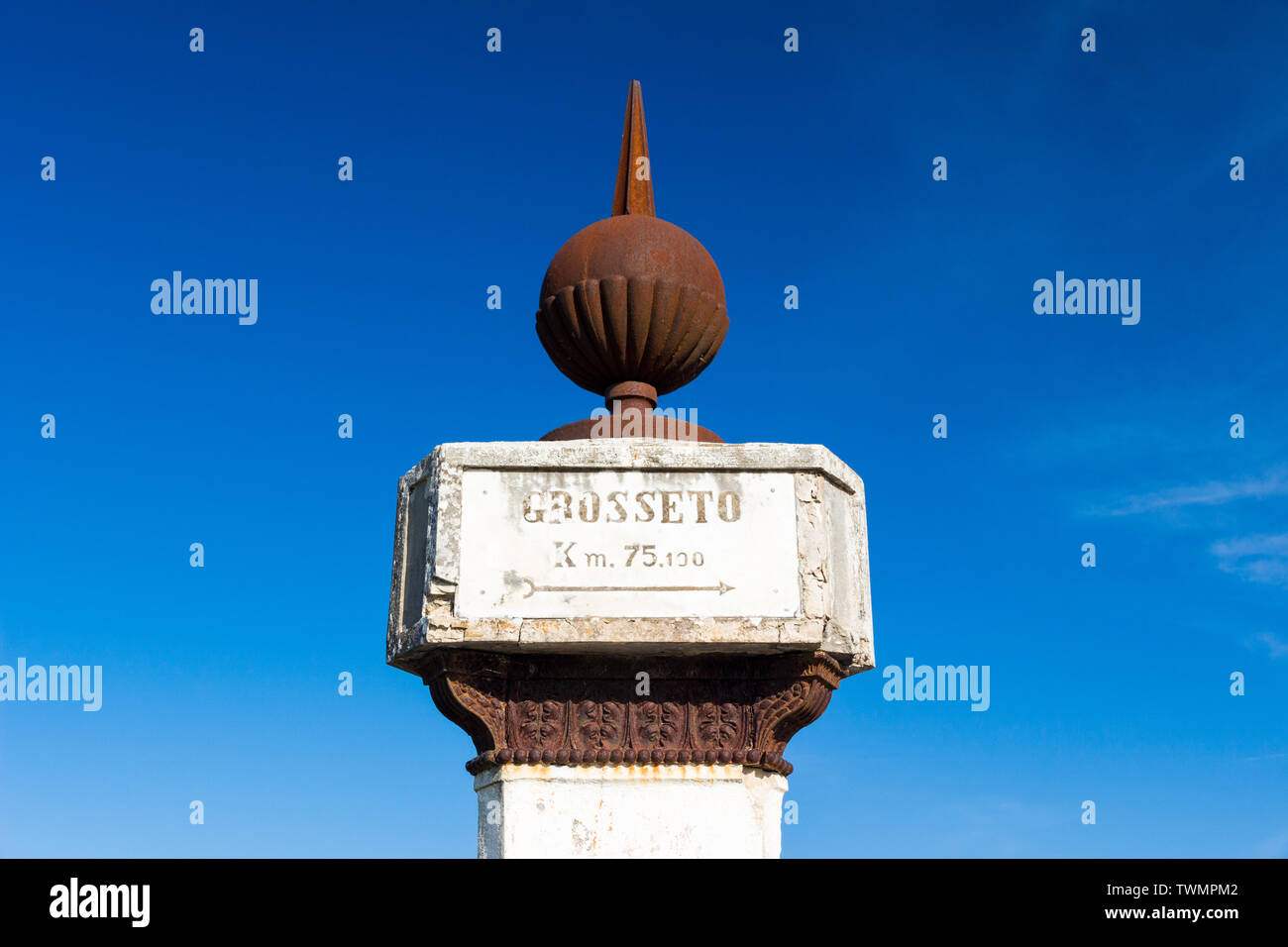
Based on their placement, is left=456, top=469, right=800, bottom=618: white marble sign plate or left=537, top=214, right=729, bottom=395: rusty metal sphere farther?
left=537, top=214, right=729, bottom=395: rusty metal sphere

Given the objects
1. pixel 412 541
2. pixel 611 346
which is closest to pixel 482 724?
pixel 412 541

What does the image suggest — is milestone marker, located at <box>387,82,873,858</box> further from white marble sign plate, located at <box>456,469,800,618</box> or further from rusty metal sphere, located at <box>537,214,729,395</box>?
rusty metal sphere, located at <box>537,214,729,395</box>

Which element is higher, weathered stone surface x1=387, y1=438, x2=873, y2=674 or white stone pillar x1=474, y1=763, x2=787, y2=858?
weathered stone surface x1=387, y1=438, x2=873, y2=674

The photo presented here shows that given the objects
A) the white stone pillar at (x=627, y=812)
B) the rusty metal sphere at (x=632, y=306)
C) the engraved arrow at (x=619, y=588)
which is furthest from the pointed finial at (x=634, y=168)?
the white stone pillar at (x=627, y=812)

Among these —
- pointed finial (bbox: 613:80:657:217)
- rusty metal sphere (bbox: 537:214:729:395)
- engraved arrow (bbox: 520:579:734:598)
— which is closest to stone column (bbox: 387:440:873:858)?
engraved arrow (bbox: 520:579:734:598)

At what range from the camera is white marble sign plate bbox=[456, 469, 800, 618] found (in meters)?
5.14

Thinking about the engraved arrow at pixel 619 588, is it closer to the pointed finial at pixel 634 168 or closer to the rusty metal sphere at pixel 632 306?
the rusty metal sphere at pixel 632 306

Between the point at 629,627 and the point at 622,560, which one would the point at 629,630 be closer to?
the point at 629,627

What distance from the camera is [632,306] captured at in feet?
19.6

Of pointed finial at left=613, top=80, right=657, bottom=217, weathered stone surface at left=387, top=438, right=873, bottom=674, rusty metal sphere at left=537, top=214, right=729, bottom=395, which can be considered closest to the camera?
weathered stone surface at left=387, top=438, right=873, bottom=674

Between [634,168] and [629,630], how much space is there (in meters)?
2.75

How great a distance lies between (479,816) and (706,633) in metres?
1.35
